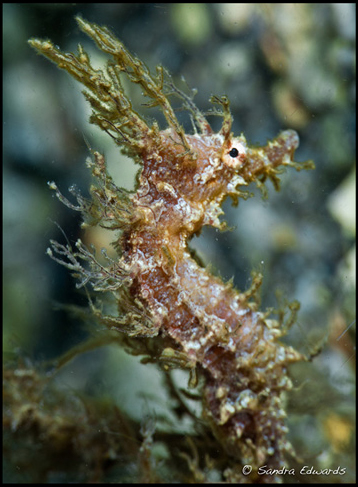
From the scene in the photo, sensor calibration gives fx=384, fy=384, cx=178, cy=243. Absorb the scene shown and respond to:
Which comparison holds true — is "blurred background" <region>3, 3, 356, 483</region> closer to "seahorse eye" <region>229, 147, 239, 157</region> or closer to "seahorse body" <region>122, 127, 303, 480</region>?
"seahorse body" <region>122, 127, 303, 480</region>

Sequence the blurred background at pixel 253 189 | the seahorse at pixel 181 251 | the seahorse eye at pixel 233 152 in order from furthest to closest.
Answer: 1. the blurred background at pixel 253 189
2. the seahorse eye at pixel 233 152
3. the seahorse at pixel 181 251

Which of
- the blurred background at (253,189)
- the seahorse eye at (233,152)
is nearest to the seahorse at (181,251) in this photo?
the seahorse eye at (233,152)

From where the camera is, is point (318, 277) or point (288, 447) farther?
point (318, 277)

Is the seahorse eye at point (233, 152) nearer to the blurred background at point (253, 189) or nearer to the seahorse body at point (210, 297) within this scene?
the seahorse body at point (210, 297)

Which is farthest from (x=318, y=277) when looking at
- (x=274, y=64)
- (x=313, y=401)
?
(x=274, y=64)

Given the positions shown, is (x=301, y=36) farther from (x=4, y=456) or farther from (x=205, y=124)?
(x=4, y=456)

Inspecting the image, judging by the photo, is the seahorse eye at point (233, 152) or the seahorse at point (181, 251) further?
the seahorse eye at point (233, 152)

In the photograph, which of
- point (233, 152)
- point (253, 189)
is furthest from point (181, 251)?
point (253, 189)
